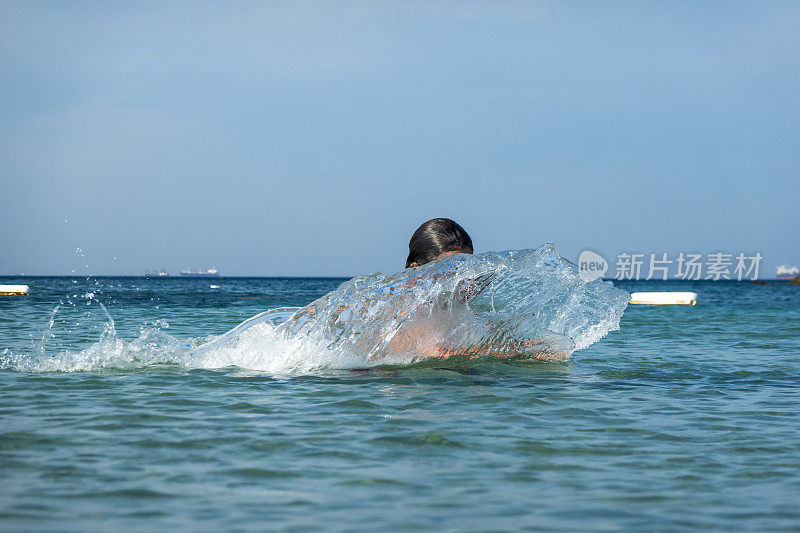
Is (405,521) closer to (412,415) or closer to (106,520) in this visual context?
(106,520)

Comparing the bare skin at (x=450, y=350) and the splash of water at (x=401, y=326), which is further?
the bare skin at (x=450, y=350)

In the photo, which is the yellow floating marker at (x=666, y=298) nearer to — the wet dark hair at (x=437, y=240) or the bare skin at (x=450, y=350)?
the bare skin at (x=450, y=350)

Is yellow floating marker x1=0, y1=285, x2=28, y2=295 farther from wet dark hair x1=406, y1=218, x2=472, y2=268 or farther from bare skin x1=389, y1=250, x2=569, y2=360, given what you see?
wet dark hair x1=406, y1=218, x2=472, y2=268

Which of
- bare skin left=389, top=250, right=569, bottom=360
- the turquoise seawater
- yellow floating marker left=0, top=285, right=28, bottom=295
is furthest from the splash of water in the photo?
yellow floating marker left=0, top=285, right=28, bottom=295

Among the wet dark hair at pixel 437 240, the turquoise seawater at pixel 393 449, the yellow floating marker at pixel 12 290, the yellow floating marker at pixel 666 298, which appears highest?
the wet dark hair at pixel 437 240

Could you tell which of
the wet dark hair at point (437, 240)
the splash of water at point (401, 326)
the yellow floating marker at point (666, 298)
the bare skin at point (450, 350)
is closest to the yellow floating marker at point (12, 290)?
the yellow floating marker at point (666, 298)

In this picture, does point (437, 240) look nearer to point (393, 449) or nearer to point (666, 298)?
point (393, 449)

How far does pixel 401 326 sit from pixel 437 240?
103 centimetres

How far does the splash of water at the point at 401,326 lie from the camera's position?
876cm

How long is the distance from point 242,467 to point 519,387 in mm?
3704

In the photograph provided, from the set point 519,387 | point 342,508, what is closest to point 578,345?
point 519,387

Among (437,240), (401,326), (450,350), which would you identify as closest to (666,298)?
(450,350)

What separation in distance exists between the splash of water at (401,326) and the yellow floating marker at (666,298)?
28558 mm

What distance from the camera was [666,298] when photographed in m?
37.2
